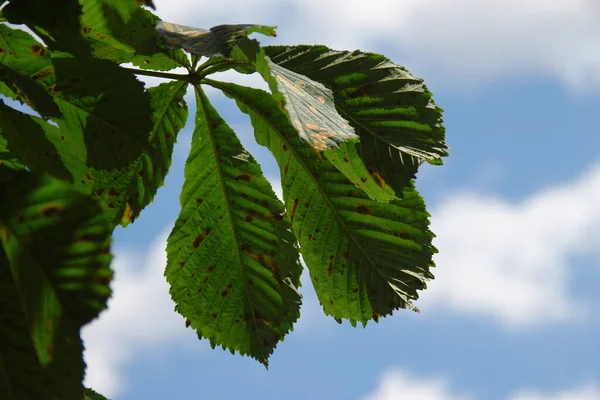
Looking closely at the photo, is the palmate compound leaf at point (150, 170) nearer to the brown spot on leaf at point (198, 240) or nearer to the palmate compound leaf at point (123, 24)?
the brown spot on leaf at point (198, 240)

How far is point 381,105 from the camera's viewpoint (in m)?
1.55

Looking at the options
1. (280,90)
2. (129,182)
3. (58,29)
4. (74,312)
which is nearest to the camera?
(74,312)

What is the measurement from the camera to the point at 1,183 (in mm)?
971

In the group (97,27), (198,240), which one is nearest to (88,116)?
(97,27)

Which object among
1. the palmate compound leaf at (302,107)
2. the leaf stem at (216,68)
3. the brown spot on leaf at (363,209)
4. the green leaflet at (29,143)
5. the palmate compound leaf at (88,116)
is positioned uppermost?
the leaf stem at (216,68)

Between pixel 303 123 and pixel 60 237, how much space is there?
36cm

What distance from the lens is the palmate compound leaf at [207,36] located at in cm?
117

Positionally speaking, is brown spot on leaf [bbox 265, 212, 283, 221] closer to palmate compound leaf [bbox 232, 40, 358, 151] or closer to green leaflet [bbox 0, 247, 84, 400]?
palmate compound leaf [bbox 232, 40, 358, 151]

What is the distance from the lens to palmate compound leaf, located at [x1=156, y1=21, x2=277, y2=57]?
117cm

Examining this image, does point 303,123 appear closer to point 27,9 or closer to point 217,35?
point 217,35

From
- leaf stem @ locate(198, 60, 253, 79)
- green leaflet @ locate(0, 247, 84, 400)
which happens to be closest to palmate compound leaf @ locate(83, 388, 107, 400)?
green leaflet @ locate(0, 247, 84, 400)

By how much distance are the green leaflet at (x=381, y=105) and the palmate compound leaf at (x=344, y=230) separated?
0.14 m

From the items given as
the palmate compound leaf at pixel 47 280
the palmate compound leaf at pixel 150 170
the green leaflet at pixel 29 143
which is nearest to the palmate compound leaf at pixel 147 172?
the palmate compound leaf at pixel 150 170

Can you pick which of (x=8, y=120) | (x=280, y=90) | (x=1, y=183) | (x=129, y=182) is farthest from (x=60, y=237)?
(x=129, y=182)
